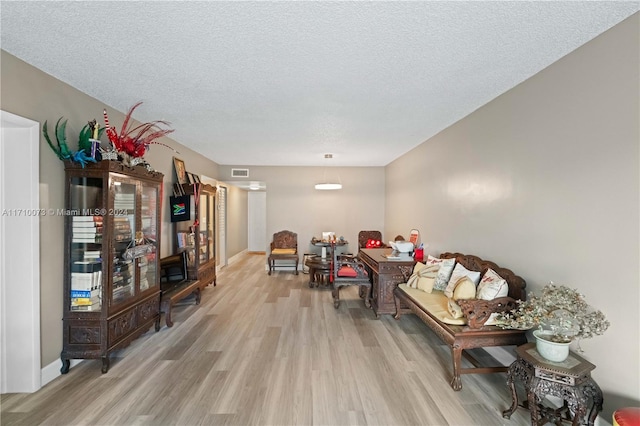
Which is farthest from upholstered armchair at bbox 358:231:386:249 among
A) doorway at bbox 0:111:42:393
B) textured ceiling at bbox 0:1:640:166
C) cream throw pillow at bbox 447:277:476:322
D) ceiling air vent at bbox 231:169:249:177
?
doorway at bbox 0:111:42:393

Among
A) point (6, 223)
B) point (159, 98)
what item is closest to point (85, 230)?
point (6, 223)

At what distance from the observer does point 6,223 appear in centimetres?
223

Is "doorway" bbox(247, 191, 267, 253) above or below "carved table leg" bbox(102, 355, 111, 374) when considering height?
above

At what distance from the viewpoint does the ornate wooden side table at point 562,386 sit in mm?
1712

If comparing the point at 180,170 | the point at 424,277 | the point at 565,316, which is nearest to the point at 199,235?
the point at 180,170

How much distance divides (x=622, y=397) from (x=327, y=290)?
4018mm

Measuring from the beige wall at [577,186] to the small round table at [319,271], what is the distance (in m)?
2.76

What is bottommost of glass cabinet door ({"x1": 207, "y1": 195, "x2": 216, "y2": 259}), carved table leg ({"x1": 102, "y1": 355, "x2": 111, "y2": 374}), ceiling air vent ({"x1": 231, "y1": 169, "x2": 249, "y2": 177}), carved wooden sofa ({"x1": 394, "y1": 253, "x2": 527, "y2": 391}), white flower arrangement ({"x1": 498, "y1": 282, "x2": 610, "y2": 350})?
carved table leg ({"x1": 102, "y1": 355, "x2": 111, "y2": 374})

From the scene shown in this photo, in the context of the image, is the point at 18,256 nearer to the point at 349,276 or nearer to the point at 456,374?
the point at 349,276

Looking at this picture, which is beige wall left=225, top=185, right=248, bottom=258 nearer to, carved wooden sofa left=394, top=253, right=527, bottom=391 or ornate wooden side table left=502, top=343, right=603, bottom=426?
carved wooden sofa left=394, top=253, right=527, bottom=391

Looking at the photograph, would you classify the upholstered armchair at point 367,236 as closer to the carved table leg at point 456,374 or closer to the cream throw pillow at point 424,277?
the cream throw pillow at point 424,277

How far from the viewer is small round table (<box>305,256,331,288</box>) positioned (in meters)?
5.35

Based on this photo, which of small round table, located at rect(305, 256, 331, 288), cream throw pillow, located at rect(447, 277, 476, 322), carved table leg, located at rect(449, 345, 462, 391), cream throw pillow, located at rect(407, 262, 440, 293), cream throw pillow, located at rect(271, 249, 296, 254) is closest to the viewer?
carved table leg, located at rect(449, 345, 462, 391)

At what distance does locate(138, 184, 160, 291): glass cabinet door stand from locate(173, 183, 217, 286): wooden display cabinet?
1.03m
